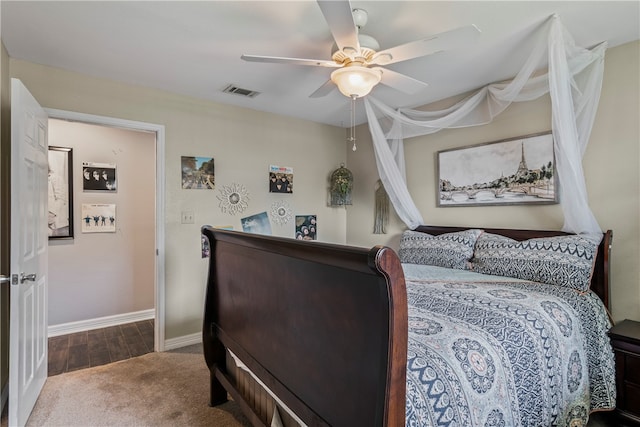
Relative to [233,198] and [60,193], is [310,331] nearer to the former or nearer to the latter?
[233,198]

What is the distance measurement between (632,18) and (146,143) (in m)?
4.62

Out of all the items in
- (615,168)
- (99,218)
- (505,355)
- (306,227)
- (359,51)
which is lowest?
(505,355)

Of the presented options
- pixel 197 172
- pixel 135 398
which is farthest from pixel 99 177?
pixel 135 398

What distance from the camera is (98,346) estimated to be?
10.5ft

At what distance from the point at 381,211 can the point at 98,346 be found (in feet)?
10.9

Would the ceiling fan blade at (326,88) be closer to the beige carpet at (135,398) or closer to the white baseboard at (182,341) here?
the beige carpet at (135,398)

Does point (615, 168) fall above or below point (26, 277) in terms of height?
above

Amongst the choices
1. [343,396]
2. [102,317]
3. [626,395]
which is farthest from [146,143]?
[626,395]

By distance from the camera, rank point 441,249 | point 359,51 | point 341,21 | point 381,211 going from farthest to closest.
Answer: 1. point 381,211
2. point 441,249
3. point 359,51
4. point 341,21

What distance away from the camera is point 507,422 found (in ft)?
4.12

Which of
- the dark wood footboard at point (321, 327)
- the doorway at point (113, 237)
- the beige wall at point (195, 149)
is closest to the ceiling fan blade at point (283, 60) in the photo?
the dark wood footboard at point (321, 327)

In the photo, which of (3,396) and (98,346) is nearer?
(3,396)

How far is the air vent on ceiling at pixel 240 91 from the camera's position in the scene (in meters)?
3.05

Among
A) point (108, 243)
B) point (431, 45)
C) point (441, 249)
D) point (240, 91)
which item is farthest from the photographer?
point (108, 243)
